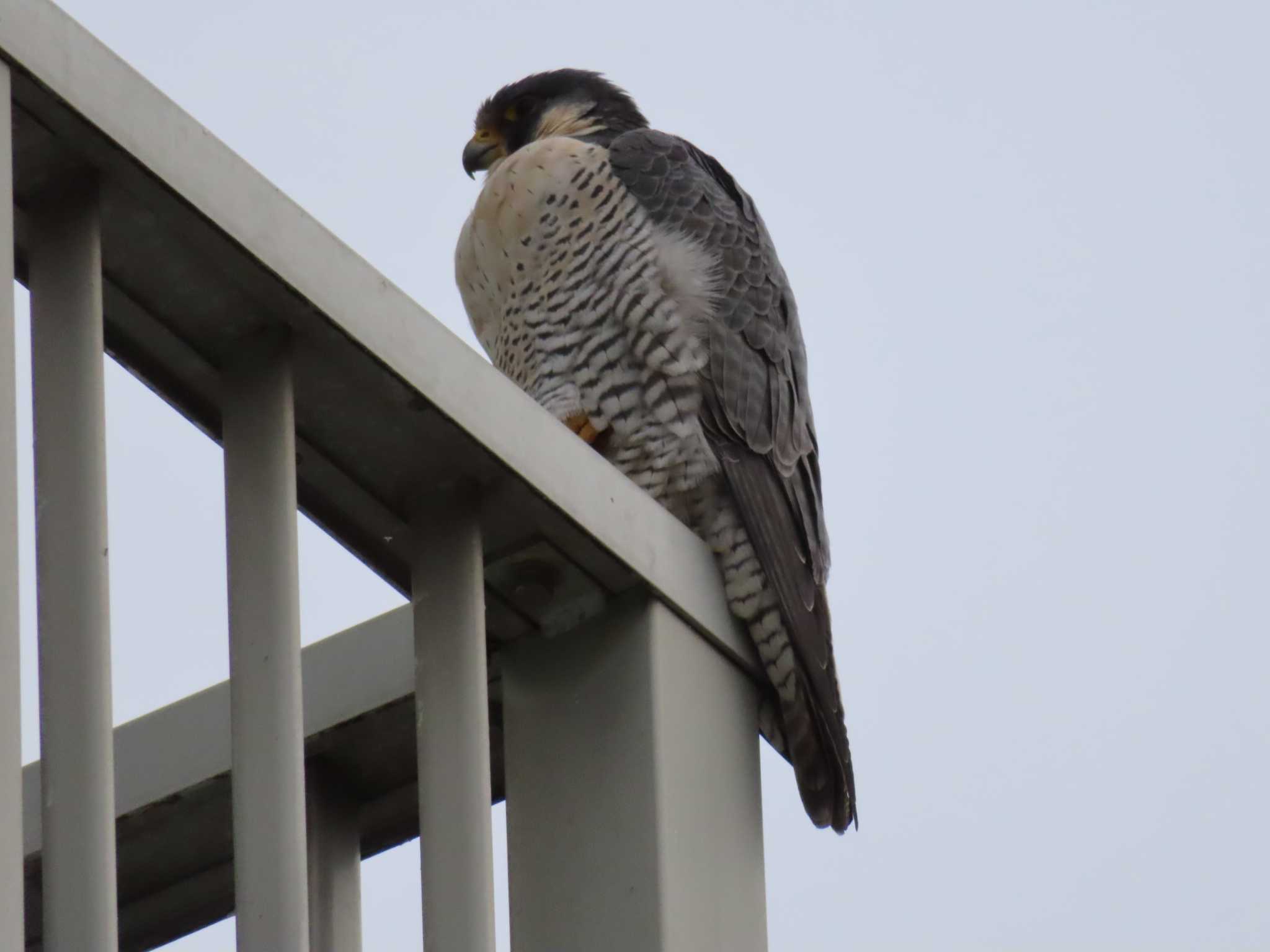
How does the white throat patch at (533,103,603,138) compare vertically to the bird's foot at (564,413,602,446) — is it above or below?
above

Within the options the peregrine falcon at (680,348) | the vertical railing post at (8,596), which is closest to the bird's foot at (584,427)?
the peregrine falcon at (680,348)

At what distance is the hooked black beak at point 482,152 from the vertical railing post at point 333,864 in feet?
9.55

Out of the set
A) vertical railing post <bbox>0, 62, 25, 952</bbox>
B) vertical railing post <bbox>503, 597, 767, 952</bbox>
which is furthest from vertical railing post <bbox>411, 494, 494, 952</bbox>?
vertical railing post <bbox>0, 62, 25, 952</bbox>

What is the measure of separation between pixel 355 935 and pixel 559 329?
193cm

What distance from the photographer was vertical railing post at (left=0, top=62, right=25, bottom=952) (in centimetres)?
173

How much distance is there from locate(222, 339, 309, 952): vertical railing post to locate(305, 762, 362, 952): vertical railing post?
0.76m

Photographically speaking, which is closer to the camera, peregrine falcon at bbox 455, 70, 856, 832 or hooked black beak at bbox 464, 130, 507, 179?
peregrine falcon at bbox 455, 70, 856, 832

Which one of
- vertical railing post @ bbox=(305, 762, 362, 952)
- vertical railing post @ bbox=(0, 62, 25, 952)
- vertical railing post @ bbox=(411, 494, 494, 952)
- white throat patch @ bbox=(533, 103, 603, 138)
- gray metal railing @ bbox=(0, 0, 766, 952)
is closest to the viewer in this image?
vertical railing post @ bbox=(0, 62, 25, 952)

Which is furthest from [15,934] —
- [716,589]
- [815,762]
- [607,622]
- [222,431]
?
[815,762]

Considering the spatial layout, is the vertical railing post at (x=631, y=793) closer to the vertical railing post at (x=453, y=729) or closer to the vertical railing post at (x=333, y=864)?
the vertical railing post at (x=453, y=729)

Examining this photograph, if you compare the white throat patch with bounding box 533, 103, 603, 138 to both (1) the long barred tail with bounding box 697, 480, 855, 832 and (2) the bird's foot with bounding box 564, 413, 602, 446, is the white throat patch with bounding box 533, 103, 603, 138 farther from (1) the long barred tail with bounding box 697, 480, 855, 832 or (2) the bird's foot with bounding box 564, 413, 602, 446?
(1) the long barred tail with bounding box 697, 480, 855, 832

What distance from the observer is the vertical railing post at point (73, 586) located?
192 cm

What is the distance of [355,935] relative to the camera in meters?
2.95

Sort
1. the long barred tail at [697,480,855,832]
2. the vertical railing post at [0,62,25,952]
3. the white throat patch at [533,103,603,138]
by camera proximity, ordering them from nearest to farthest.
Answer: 1. the vertical railing post at [0,62,25,952]
2. the long barred tail at [697,480,855,832]
3. the white throat patch at [533,103,603,138]
